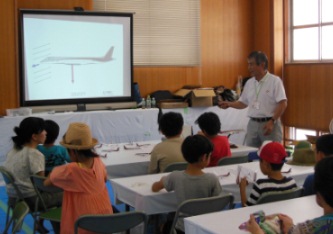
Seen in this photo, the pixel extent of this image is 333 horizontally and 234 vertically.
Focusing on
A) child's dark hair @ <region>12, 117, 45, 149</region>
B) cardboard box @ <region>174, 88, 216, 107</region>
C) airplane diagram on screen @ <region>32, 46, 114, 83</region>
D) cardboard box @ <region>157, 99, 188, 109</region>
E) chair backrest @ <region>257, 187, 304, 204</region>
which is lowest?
chair backrest @ <region>257, 187, 304, 204</region>

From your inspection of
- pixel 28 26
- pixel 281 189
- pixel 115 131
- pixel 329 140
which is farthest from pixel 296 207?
pixel 28 26

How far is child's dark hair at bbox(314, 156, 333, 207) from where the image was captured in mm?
1884

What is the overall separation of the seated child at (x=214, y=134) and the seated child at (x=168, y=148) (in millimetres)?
265

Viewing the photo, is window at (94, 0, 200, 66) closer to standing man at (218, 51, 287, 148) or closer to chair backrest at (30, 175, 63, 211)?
standing man at (218, 51, 287, 148)

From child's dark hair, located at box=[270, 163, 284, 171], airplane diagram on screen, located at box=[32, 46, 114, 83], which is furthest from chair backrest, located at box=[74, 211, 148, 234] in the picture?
airplane diagram on screen, located at box=[32, 46, 114, 83]

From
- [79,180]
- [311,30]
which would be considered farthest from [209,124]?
[311,30]

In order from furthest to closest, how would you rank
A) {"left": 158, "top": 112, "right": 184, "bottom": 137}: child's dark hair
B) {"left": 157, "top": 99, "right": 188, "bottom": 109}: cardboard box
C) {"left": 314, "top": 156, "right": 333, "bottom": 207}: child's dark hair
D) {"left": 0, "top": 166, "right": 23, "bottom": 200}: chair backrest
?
{"left": 157, "top": 99, "right": 188, "bottom": 109}: cardboard box, {"left": 158, "top": 112, "right": 184, "bottom": 137}: child's dark hair, {"left": 0, "top": 166, "right": 23, "bottom": 200}: chair backrest, {"left": 314, "top": 156, "right": 333, "bottom": 207}: child's dark hair

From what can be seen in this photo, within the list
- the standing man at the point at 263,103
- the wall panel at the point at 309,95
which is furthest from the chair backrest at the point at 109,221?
the wall panel at the point at 309,95

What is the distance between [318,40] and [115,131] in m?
3.79

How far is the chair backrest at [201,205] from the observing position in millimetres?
3006

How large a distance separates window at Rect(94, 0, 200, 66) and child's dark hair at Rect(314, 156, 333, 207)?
22.2ft

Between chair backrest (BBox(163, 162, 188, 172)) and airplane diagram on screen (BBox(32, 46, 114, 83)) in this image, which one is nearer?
chair backrest (BBox(163, 162, 188, 172))

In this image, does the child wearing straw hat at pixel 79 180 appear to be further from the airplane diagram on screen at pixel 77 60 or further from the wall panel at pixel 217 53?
the wall panel at pixel 217 53

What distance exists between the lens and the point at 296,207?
2908 mm
